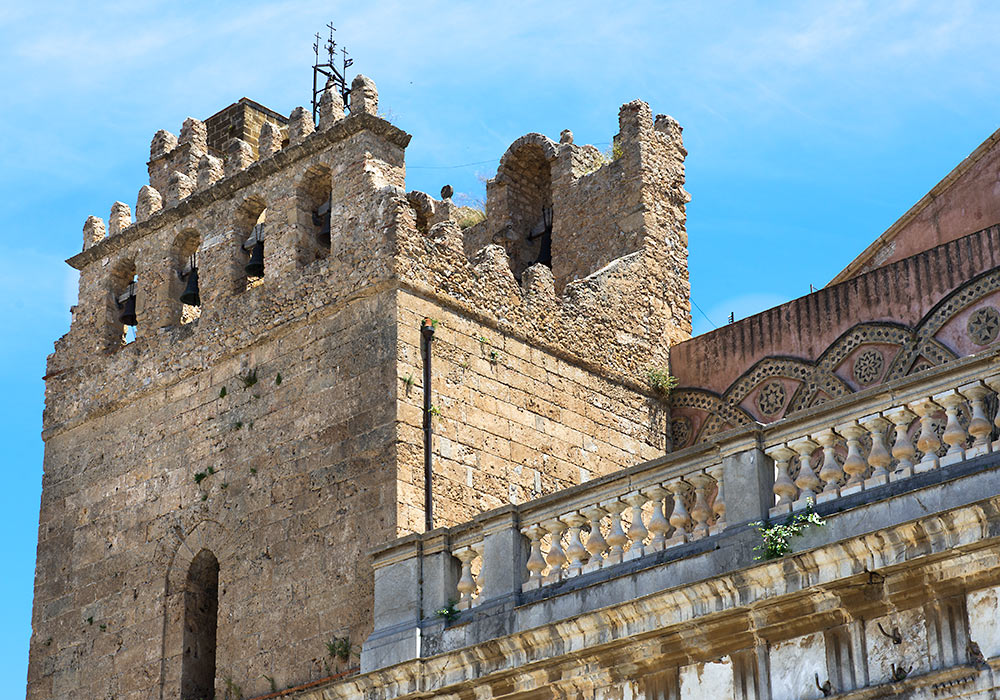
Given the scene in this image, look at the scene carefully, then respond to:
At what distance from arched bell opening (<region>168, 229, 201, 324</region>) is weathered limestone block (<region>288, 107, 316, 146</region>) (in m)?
1.52

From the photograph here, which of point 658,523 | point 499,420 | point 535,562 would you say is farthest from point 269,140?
point 658,523

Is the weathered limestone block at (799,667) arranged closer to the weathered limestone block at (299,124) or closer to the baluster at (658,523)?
the baluster at (658,523)

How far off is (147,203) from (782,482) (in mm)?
8966

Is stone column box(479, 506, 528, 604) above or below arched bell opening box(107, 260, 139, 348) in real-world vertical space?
below

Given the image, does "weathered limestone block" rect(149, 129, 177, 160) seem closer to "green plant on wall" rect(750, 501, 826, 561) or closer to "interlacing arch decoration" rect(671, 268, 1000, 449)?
"interlacing arch decoration" rect(671, 268, 1000, 449)

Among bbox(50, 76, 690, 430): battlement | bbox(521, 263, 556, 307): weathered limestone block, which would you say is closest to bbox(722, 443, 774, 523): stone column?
bbox(50, 76, 690, 430): battlement

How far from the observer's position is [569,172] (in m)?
17.4

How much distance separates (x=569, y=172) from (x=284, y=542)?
18.5 ft

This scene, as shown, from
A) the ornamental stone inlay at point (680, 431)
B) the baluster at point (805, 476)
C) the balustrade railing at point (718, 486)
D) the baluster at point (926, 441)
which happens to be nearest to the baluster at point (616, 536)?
the balustrade railing at point (718, 486)

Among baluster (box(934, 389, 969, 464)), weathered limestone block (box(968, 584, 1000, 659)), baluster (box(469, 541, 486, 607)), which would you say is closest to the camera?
weathered limestone block (box(968, 584, 1000, 659))

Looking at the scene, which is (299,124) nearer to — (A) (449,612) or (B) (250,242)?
(B) (250,242)

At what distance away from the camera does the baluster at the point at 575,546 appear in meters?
10.7

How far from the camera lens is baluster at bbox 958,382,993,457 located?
8891 millimetres

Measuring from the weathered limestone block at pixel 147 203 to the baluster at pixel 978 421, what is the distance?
9.73 m
